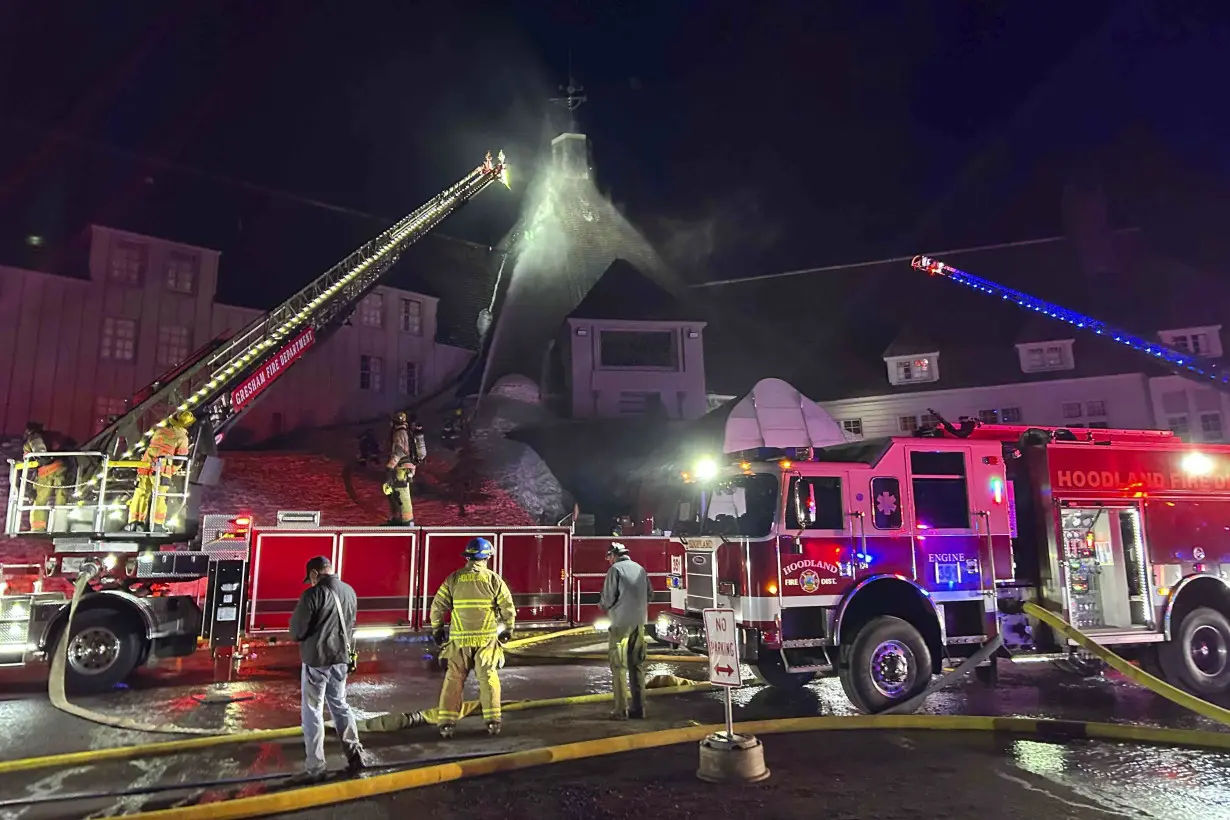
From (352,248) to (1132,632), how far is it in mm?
31357

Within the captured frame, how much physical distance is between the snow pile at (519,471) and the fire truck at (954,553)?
15.6 meters

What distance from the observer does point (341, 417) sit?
92.8 ft

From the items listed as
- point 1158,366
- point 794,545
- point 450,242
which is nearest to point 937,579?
point 794,545

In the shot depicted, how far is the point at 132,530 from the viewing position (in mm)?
10023

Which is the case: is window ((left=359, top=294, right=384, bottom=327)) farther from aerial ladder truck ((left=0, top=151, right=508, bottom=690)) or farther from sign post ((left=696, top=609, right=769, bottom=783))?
sign post ((left=696, top=609, right=769, bottom=783))

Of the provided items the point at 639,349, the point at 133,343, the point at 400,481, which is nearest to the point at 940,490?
the point at 400,481

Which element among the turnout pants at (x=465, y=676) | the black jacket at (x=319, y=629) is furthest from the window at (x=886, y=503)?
the black jacket at (x=319, y=629)

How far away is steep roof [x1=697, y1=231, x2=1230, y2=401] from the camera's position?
30484 millimetres

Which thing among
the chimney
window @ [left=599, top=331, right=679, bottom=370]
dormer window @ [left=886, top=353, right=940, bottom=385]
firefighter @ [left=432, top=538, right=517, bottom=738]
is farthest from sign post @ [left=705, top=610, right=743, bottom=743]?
the chimney

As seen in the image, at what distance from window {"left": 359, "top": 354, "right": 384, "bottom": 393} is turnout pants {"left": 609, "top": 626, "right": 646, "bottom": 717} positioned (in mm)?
24236

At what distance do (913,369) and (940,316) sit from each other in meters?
3.68

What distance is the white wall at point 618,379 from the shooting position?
104 feet

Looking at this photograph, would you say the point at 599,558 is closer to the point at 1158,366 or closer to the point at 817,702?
the point at 817,702

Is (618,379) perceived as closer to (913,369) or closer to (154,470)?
(913,369)
